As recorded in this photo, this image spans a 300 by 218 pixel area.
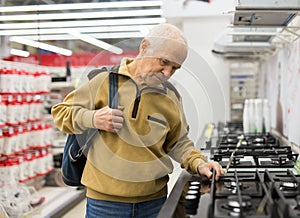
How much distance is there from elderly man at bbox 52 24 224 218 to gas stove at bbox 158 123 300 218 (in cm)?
12

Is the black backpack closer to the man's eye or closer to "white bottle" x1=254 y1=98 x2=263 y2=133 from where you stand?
the man's eye

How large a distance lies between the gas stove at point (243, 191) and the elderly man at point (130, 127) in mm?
118

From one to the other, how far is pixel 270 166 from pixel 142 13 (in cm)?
432

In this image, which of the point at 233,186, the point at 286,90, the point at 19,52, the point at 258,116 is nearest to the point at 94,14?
the point at 19,52

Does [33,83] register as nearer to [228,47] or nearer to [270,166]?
[228,47]

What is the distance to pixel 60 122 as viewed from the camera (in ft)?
5.73

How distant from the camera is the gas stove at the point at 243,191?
1.27 m

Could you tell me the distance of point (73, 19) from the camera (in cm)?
614

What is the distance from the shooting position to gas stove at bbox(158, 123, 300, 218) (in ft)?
4.17

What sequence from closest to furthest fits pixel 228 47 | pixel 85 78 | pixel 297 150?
pixel 85 78 < pixel 297 150 < pixel 228 47

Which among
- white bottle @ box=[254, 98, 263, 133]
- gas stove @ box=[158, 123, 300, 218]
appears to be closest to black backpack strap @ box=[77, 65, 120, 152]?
gas stove @ box=[158, 123, 300, 218]

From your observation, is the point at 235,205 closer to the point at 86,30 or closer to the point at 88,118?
the point at 88,118

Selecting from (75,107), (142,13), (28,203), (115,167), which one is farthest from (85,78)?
(142,13)

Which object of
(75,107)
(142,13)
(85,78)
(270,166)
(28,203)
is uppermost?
(142,13)
